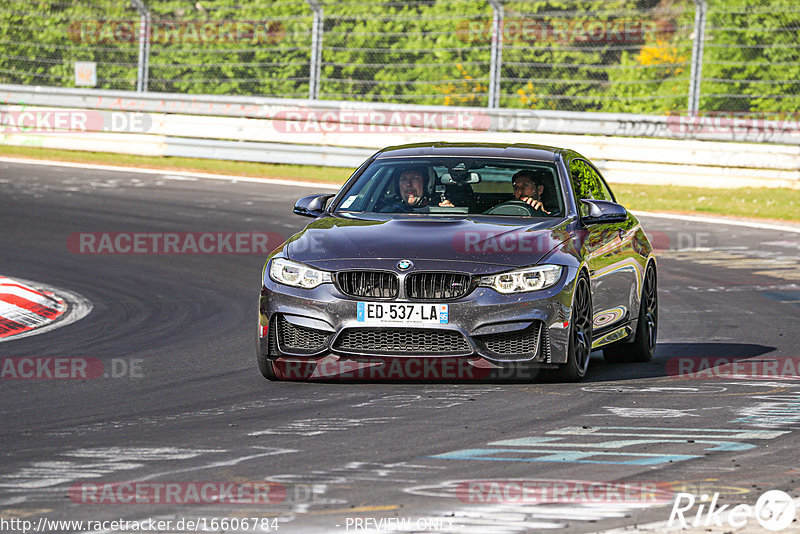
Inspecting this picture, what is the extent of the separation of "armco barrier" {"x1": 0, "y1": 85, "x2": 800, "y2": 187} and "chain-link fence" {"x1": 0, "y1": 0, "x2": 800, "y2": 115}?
51 cm

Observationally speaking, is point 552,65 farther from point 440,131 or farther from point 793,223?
point 793,223

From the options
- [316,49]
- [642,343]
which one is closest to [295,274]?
[642,343]

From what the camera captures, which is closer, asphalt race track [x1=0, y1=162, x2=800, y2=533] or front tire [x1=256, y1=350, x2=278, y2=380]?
asphalt race track [x1=0, y1=162, x2=800, y2=533]

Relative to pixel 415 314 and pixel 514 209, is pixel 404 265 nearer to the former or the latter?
pixel 415 314

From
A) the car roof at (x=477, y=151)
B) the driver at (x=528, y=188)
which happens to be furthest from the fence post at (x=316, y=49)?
the driver at (x=528, y=188)

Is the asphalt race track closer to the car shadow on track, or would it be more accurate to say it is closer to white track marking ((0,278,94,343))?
the car shadow on track

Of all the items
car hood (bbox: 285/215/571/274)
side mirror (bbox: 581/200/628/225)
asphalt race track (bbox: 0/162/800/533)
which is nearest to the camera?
asphalt race track (bbox: 0/162/800/533)

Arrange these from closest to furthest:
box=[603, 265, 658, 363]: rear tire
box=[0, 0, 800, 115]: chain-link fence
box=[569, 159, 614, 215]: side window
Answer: box=[569, 159, 614, 215]: side window < box=[603, 265, 658, 363]: rear tire < box=[0, 0, 800, 115]: chain-link fence

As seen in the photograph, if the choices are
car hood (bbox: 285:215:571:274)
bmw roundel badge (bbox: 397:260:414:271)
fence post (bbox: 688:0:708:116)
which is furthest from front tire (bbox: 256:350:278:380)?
fence post (bbox: 688:0:708:116)

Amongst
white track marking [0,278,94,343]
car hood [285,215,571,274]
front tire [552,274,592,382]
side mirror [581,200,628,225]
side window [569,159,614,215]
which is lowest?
white track marking [0,278,94,343]

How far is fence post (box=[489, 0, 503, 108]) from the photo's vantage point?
80.4ft

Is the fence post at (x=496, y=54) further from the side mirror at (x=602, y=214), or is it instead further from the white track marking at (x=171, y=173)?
the side mirror at (x=602, y=214)

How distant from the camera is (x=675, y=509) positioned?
5727 mm

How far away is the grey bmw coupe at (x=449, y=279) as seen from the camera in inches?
343
